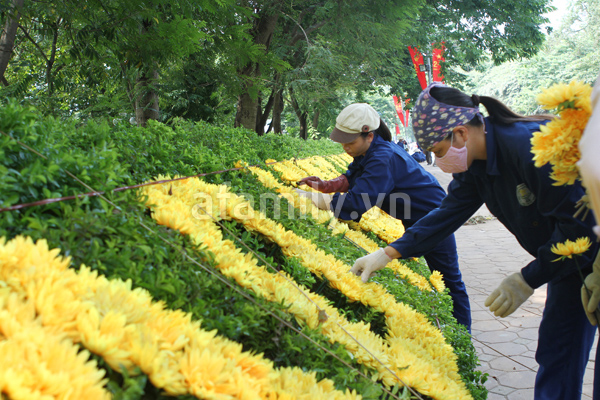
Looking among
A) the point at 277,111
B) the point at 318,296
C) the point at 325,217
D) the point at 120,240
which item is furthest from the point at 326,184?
the point at 277,111

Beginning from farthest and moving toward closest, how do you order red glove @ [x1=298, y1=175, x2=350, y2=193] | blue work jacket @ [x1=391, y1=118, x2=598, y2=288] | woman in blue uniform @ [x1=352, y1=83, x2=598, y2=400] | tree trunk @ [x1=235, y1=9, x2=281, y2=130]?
tree trunk @ [x1=235, y1=9, x2=281, y2=130], red glove @ [x1=298, y1=175, x2=350, y2=193], woman in blue uniform @ [x1=352, y1=83, x2=598, y2=400], blue work jacket @ [x1=391, y1=118, x2=598, y2=288]

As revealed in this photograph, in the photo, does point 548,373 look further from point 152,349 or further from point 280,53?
point 280,53

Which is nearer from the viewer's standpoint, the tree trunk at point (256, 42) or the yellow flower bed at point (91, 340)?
the yellow flower bed at point (91, 340)

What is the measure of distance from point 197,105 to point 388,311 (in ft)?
25.0

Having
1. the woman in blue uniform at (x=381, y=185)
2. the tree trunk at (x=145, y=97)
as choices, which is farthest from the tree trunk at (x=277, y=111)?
the woman in blue uniform at (x=381, y=185)

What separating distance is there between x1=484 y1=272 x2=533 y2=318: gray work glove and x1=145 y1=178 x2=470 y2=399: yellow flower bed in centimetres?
35

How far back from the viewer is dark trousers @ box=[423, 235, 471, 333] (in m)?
4.12

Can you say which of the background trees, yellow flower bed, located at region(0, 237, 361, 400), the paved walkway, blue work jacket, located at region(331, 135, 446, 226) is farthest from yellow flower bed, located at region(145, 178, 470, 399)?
the background trees

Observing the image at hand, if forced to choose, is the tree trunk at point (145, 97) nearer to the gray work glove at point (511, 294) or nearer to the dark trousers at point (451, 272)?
the dark trousers at point (451, 272)

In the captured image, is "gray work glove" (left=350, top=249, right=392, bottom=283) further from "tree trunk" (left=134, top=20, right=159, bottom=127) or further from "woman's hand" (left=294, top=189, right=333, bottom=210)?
"tree trunk" (left=134, top=20, right=159, bottom=127)

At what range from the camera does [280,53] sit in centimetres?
1007

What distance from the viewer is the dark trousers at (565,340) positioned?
98.4 inches

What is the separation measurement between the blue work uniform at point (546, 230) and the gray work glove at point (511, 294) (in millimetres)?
44

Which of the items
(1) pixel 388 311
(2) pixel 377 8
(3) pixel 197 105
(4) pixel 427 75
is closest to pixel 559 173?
(1) pixel 388 311
